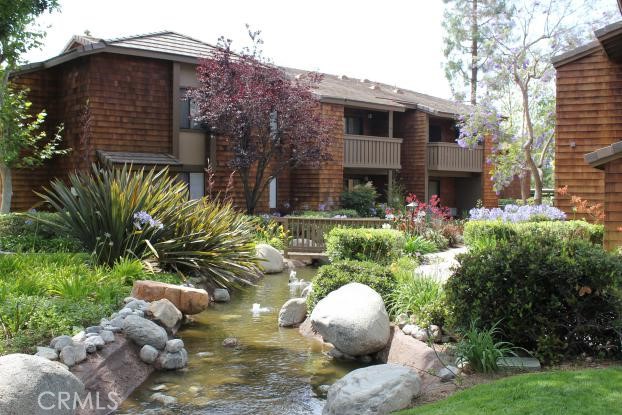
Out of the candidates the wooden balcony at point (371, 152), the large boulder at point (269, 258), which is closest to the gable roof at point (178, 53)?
the wooden balcony at point (371, 152)

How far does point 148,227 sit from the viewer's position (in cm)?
1133

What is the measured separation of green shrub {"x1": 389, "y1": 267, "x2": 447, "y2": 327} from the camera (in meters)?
7.79

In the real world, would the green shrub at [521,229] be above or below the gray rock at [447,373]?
above

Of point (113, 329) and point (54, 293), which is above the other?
point (54, 293)

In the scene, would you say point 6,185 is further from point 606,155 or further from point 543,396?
point 543,396

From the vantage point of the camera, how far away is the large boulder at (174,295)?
→ 9188mm

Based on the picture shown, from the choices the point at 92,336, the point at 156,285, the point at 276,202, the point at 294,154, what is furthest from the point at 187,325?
the point at 276,202

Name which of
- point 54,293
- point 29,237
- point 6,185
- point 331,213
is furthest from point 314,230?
point 54,293

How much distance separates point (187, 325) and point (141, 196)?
291 centimetres

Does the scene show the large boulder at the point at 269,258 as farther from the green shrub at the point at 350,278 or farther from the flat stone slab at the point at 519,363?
the flat stone slab at the point at 519,363

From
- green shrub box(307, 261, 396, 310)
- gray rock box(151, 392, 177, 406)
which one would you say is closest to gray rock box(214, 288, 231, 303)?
green shrub box(307, 261, 396, 310)

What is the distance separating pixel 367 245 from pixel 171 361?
20.7 feet

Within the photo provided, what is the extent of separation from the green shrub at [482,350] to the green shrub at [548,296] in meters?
0.18

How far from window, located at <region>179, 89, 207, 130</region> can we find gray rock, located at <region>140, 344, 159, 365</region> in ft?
45.5
